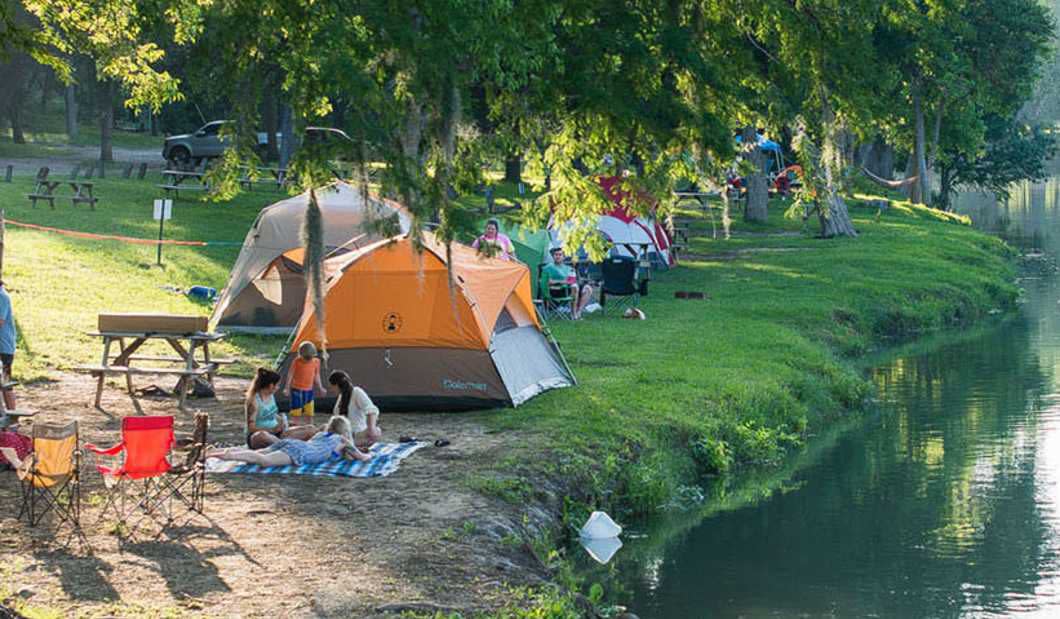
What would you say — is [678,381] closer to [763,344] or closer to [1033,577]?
[763,344]

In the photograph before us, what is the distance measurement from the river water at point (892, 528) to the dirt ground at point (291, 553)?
1869mm

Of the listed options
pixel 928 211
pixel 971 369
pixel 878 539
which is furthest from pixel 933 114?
pixel 878 539

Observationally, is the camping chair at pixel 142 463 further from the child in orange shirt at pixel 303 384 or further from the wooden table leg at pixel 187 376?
the wooden table leg at pixel 187 376

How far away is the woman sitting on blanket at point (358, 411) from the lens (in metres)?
15.5

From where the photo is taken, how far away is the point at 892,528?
1650cm

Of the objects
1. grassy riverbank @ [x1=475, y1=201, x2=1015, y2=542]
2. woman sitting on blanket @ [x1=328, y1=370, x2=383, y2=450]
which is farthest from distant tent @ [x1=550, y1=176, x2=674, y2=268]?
woman sitting on blanket @ [x1=328, y1=370, x2=383, y2=450]

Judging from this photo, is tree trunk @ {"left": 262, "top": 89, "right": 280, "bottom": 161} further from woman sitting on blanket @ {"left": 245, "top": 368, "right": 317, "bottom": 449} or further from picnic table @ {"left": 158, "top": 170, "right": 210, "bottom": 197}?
woman sitting on blanket @ {"left": 245, "top": 368, "right": 317, "bottom": 449}

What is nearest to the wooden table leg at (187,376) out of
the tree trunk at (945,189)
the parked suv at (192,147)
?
the parked suv at (192,147)

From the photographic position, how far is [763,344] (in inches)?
977

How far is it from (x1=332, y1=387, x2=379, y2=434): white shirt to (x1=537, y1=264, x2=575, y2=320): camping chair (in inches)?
401

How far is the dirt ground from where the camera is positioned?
10516 millimetres

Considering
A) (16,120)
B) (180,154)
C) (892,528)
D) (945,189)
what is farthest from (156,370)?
(945,189)

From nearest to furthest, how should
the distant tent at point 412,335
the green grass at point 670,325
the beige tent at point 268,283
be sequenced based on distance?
the green grass at point 670,325 → the distant tent at point 412,335 → the beige tent at point 268,283

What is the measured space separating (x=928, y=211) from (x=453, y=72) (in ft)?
162
